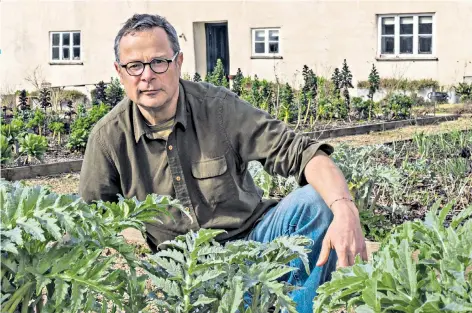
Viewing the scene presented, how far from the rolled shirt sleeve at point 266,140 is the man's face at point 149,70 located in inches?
11.1

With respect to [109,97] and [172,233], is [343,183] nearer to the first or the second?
[172,233]

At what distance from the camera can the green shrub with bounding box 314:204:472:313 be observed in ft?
7.17

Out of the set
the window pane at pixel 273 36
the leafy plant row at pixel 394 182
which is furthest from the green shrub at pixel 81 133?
the window pane at pixel 273 36

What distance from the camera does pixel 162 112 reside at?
3504 millimetres

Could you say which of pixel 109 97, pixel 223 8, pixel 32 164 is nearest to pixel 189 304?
pixel 32 164

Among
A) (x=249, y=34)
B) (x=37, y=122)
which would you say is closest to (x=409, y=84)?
(x=249, y=34)

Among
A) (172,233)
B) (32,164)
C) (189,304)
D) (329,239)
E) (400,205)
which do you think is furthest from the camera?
(32,164)

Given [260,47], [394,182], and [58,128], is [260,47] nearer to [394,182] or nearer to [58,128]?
[58,128]

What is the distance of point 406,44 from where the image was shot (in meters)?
18.6

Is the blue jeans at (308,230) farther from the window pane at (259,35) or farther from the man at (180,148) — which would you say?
the window pane at (259,35)

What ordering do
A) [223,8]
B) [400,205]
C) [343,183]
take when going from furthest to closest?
[223,8], [400,205], [343,183]

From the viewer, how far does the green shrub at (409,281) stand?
86.0 inches

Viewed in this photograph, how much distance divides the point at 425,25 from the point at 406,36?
49 cm

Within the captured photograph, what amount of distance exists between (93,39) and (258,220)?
64.3 feet
